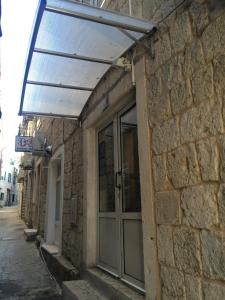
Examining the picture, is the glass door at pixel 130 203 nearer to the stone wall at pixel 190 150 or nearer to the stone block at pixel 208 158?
the stone wall at pixel 190 150

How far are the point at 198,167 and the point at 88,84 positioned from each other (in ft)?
7.39

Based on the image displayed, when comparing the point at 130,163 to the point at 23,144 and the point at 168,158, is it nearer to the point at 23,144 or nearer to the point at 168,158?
the point at 168,158

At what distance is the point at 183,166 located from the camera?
203 cm

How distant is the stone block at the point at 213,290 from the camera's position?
1.65 meters

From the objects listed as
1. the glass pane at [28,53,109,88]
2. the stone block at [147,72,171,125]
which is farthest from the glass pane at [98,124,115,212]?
the stone block at [147,72,171,125]

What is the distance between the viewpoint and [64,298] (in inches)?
139

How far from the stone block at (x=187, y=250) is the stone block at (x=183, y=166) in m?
0.33

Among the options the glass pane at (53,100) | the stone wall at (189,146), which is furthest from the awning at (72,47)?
the stone wall at (189,146)

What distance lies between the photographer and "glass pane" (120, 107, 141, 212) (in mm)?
2955

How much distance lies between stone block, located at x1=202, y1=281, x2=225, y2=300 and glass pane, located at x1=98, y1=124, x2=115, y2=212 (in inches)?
71.8

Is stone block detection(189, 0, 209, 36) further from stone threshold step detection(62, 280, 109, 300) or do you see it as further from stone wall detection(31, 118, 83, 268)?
stone wall detection(31, 118, 83, 268)

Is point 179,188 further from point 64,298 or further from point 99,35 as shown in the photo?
point 64,298

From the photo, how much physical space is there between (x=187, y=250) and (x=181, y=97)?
1.05 meters

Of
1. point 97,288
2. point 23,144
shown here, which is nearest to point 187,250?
point 97,288
